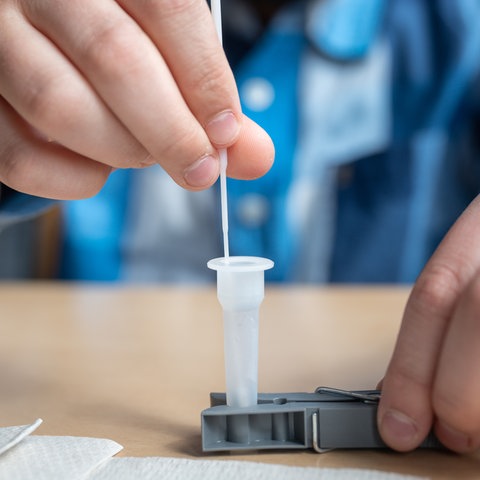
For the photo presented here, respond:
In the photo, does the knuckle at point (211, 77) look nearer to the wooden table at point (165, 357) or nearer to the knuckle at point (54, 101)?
the knuckle at point (54, 101)

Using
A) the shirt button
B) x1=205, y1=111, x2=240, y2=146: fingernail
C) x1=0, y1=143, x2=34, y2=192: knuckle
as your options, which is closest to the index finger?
x1=205, y1=111, x2=240, y2=146: fingernail

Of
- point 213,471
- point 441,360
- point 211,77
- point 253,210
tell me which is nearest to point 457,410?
point 441,360

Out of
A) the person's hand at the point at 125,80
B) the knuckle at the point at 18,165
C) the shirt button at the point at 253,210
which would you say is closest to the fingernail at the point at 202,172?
the person's hand at the point at 125,80

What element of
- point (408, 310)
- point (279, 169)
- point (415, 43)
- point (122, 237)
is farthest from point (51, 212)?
point (408, 310)

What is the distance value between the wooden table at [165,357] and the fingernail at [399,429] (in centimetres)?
1

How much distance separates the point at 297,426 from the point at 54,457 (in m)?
0.14

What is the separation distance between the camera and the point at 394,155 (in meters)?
1.10

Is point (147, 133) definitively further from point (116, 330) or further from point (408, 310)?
point (116, 330)

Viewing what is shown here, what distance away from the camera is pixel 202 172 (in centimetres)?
44

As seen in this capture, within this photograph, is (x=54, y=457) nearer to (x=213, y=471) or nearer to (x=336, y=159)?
(x=213, y=471)

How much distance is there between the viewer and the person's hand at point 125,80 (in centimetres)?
42

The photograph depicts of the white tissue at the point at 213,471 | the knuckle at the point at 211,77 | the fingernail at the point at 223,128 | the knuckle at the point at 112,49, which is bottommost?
the white tissue at the point at 213,471

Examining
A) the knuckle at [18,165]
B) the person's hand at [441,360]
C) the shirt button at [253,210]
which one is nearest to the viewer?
the person's hand at [441,360]

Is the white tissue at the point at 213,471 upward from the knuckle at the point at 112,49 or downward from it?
downward
